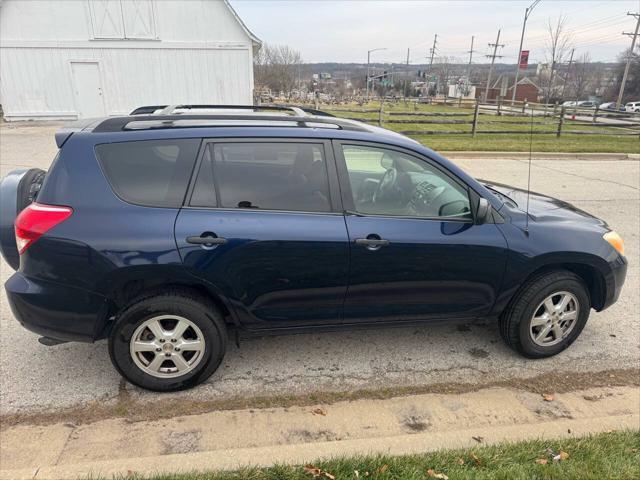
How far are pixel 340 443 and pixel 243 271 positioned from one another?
115cm

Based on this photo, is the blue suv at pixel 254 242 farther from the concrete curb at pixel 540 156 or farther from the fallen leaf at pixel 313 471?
the concrete curb at pixel 540 156

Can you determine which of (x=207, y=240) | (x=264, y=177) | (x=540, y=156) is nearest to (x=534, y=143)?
(x=540, y=156)

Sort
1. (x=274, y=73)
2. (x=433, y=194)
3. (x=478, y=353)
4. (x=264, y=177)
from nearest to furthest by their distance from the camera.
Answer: (x=264, y=177) → (x=433, y=194) → (x=478, y=353) → (x=274, y=73)

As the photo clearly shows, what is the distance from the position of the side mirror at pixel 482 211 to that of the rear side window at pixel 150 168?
1.89m

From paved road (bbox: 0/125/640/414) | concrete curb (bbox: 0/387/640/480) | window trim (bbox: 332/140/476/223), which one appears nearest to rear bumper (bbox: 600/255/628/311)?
paved road (bbox: 0/125/640/414)

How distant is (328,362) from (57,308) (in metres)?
1.85

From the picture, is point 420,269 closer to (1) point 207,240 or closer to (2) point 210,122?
(1) point 207,240

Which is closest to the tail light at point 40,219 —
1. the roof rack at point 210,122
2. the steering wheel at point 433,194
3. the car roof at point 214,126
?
the car roof at point 214,126

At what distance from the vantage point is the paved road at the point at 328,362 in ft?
9.71

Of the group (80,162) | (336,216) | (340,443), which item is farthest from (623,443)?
(80,162)

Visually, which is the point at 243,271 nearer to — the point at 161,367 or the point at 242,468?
the point at 161,367

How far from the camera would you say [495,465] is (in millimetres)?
2279

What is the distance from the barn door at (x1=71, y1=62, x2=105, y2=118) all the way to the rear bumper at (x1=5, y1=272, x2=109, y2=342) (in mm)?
18887

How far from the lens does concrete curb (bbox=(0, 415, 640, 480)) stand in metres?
2.22
